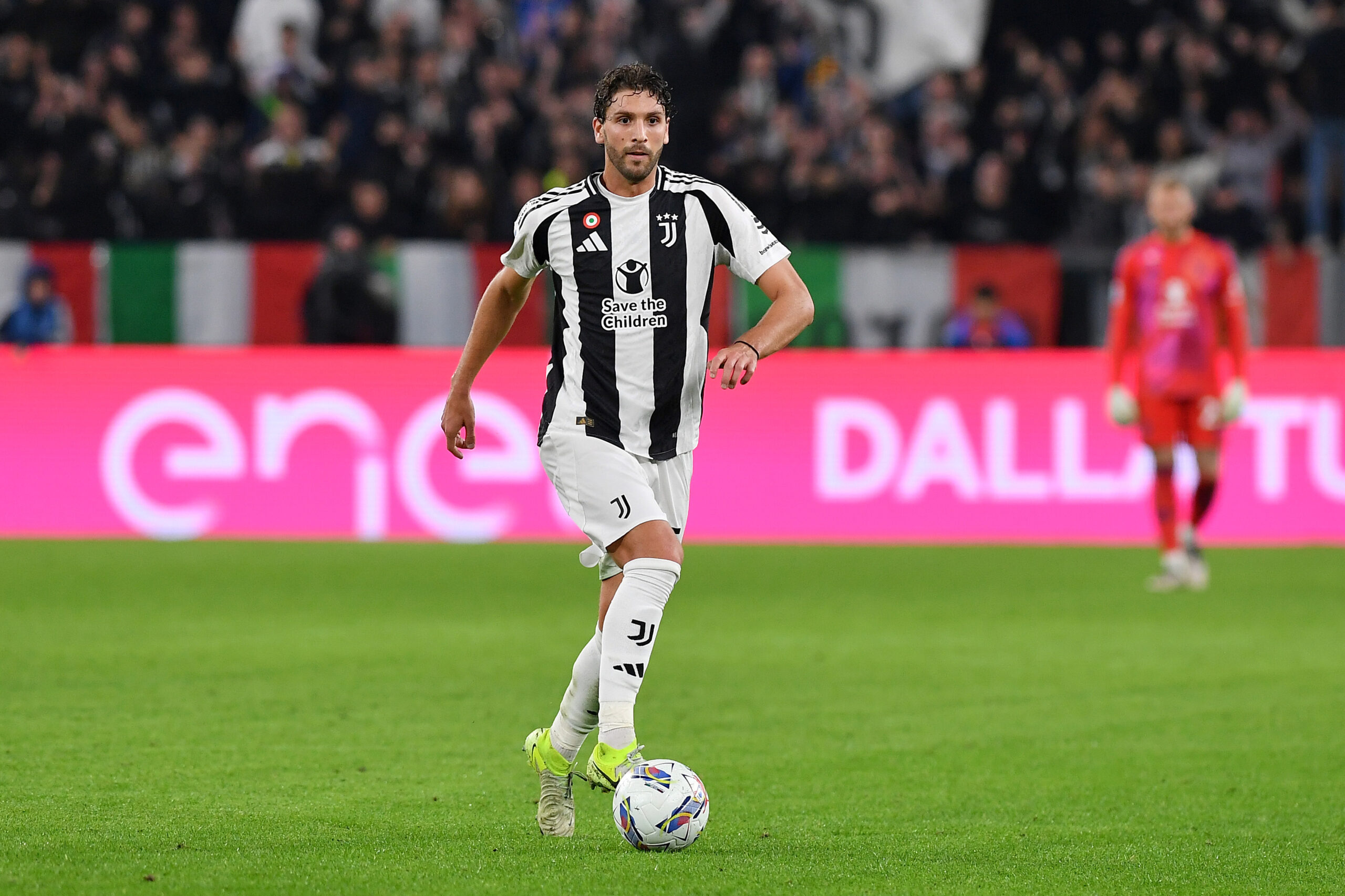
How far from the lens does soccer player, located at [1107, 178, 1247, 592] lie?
38.4 ft

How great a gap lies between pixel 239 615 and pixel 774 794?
16.4ft

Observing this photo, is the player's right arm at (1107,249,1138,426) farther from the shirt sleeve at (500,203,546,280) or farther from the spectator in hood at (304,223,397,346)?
the shirt sleeve at (500,203,546,280)

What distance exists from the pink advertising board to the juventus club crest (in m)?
8.59

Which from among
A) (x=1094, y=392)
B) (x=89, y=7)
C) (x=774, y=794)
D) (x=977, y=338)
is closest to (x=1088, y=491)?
(x=1094, y=392)

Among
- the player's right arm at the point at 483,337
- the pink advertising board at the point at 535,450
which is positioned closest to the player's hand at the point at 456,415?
the player's right arm at the point at 483,337

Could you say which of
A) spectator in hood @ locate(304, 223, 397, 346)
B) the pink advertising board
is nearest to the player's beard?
the pink advertising board

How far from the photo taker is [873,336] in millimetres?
15031

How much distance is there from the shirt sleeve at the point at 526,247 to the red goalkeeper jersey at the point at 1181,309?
7263mm

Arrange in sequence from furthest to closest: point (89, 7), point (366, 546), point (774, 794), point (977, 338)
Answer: point (89, 7) → point (977, 338) → point (366, 546) → point (774, 794)

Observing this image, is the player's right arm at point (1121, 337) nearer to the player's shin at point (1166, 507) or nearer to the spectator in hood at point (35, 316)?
the player's shin at point (1166, 507)

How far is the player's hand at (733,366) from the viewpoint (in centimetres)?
466

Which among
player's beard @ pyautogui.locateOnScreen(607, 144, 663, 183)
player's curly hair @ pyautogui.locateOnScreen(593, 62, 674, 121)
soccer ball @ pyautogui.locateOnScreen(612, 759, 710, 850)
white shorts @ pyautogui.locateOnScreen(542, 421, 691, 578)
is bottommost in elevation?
soccer ball @ pyautogui.locateOnScreen(612, 759, 710, 850)

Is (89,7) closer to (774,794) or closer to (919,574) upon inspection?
(919,574)

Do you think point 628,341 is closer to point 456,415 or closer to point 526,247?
point 526,247
